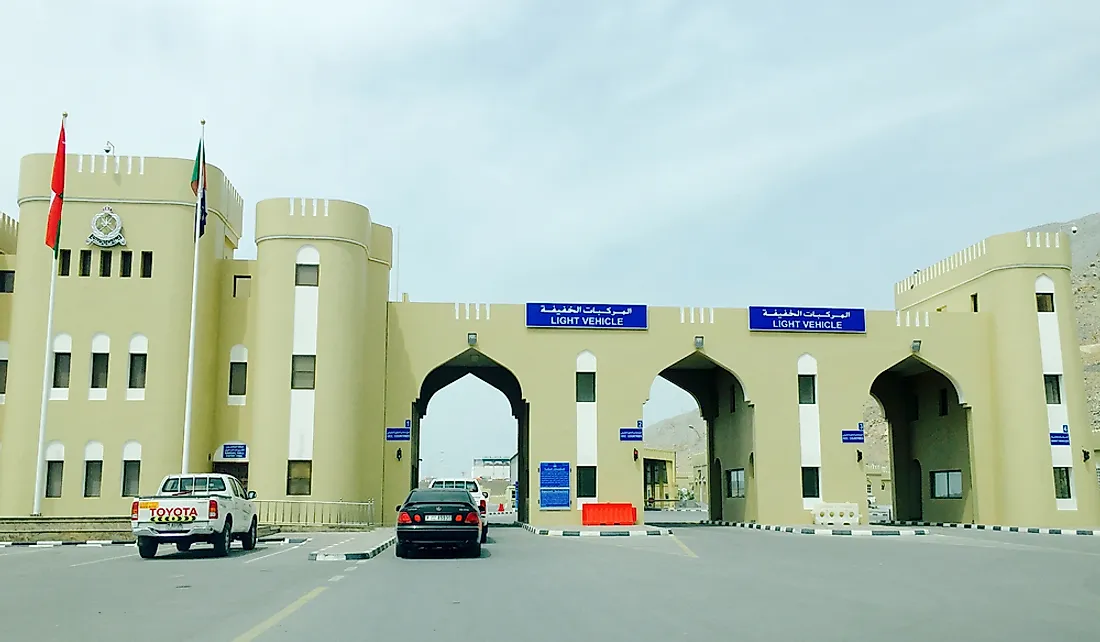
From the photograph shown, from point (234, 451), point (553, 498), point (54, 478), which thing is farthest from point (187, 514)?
point (553, 498)

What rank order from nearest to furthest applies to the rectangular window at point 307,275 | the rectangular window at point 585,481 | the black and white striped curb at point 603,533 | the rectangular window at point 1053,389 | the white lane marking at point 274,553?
the white lane marking at point 274,553 → the black and white striped curb at point 603,533 → the rectangular window at point 307,275 → the rectangular window at point 585,481 → the rectangular window at point 1053,389

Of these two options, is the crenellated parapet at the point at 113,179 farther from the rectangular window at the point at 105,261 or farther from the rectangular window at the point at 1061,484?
the rectangular window at the point at 1061,484

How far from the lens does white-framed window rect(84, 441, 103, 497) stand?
30.9 metres

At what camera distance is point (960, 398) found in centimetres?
3631

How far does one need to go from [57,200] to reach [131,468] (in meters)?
8.34

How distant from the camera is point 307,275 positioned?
32781mm

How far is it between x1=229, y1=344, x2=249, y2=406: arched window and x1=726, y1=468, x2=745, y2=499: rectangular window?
17.7 meters

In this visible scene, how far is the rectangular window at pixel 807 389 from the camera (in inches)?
1405

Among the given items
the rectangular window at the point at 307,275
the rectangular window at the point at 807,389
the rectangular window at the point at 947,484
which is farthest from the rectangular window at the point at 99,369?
the rectangular window at the point at 947,484

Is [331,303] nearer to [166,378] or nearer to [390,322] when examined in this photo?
[390,322]

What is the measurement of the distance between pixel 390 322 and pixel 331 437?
472 centimetres

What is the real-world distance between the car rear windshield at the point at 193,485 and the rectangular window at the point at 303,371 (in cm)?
1218

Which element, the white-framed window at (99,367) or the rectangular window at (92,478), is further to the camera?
the white-framed window at (99,367)

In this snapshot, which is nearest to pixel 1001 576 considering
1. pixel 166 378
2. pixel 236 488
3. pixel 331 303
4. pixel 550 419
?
pixel 236 488
